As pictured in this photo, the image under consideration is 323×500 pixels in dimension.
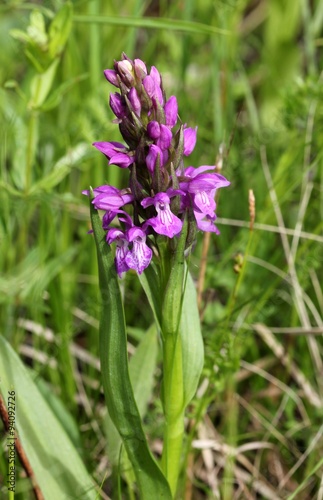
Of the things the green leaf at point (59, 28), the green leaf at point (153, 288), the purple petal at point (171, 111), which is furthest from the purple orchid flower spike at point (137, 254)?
the green leaf at point (59, 28)

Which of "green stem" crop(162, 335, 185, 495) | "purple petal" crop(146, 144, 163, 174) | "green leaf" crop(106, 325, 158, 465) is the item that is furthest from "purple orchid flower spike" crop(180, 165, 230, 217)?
"green leaf" crop(106, 325, 158, 465)

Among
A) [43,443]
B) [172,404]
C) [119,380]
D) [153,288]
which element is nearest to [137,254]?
[153,288]

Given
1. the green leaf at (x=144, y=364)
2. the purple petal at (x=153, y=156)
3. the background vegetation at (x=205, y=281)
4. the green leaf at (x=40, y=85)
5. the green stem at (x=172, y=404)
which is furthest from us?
the green leaf at (x=40, y=85)

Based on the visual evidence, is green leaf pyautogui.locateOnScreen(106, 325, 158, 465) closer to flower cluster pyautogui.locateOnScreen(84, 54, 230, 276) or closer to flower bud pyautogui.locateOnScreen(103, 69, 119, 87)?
flower cluster pyautogui.locateOnScreen(84, 54, 230, 276)

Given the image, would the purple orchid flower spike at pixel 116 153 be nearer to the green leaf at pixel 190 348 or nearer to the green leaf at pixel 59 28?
the green leaf at pixel 190 348

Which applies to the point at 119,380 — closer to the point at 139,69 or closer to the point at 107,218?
the point at 107,218

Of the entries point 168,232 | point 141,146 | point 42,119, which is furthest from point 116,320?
point 42,119
